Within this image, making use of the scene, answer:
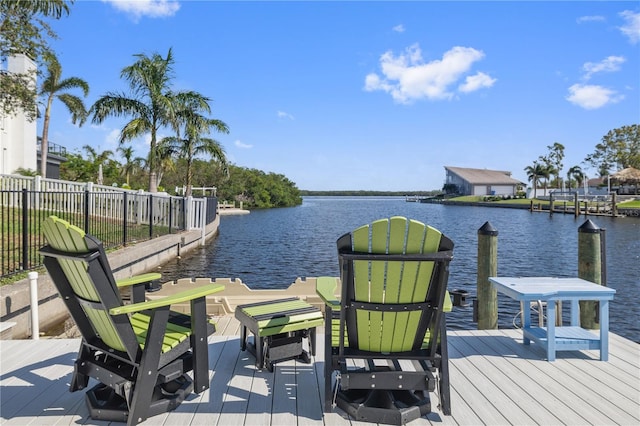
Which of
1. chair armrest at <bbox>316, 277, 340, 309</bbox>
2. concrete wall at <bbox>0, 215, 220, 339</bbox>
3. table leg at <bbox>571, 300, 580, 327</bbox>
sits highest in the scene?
chair armrest at <bbox>316, 277, 340, 309</bbox>

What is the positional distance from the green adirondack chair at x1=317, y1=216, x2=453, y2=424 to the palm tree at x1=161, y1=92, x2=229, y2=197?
663 inches

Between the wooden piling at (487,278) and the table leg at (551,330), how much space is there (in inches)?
45.6

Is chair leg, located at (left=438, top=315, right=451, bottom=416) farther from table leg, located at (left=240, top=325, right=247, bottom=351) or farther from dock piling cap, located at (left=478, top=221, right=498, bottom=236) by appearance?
dock piling cap, located at (left=478, top=221, right=498, bottom=236)

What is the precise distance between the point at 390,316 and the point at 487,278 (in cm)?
262

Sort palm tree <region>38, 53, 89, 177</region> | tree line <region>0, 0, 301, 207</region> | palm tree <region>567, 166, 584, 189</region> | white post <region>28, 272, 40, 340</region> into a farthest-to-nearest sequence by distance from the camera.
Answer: palm tree <region>567, 166, 584, 189</region>, palm tree <region>38, 53, 89, 177</region>, tree line <region>0, 0, 301, 207</region>, white post <region>28, 272, 40, 340</region>

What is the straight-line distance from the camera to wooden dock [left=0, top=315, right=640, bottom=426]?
2355mm

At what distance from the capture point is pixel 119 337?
2.11m

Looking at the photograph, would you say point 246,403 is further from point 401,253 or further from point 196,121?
point 196,121

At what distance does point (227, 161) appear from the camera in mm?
20656

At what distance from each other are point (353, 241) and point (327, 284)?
651mm

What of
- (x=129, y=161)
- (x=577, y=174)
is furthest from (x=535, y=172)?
(x=129, y=161)

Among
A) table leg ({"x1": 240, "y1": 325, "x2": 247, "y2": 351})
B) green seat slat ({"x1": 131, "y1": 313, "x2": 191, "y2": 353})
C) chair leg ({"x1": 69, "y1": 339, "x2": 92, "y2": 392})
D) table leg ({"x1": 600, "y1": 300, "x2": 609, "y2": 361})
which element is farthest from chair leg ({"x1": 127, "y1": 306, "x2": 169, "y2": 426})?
table leg ({"x1": 600, "y1": 300, "x2": 609, "y2": 361})

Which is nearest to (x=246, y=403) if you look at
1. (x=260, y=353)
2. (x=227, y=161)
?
(x=260, y=353)

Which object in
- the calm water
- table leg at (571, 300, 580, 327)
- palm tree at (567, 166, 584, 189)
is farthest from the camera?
palm tree at (567, 166, 584, 189)
